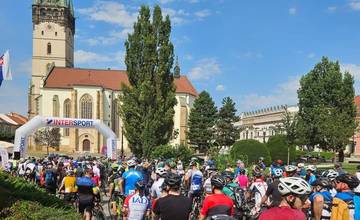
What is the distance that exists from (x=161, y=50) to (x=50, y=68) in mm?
56960

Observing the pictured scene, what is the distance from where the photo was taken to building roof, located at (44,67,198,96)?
87.6 m

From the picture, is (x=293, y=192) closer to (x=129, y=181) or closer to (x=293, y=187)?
(x=293, y=187)

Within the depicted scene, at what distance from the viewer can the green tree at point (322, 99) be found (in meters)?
50.1

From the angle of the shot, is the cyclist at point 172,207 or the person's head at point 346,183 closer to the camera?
the cyclist at point 172,207

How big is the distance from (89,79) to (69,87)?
4714 mm

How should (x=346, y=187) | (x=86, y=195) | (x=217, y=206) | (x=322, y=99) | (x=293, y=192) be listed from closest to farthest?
(x=293, y=192), (x=217, y=206), (x=346, y=187), (x=86, y=195), (x=322, y=99)

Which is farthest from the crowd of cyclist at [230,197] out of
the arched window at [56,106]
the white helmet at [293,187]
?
the arched window at [56,106]

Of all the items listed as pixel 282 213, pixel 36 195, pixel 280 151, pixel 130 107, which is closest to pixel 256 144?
pixel 280 151

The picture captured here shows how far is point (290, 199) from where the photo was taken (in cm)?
442

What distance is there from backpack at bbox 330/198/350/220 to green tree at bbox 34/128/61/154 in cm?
7785

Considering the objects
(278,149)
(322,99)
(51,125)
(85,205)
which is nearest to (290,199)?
(85,205)

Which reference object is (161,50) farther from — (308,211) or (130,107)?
(308,211)

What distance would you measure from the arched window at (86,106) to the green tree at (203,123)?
64.3 feet

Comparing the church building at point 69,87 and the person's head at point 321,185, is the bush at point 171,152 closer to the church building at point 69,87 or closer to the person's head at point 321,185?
the person's head at point 321,185
